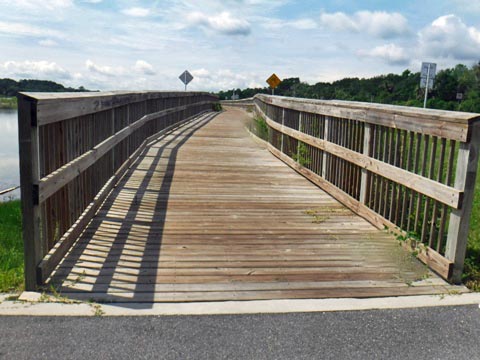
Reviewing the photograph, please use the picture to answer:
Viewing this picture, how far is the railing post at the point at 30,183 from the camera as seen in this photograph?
3840 mm

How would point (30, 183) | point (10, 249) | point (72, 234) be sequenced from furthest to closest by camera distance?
point (10, 249) → point (72, 234) → point (30, 183)

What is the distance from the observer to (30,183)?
3932 millimetres

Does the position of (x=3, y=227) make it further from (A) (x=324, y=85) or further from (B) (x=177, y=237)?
(A) (x=324, y=85)

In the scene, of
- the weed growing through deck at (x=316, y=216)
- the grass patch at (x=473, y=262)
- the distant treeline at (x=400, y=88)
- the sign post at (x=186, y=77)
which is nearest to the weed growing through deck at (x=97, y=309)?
the grass patch at (x=473, y=262)

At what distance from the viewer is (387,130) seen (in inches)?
238

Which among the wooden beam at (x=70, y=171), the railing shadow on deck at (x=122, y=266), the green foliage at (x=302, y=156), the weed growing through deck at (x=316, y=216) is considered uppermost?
the wooden beam at (x=70, y=171)

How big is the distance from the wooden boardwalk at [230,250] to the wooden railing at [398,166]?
8.4 inches

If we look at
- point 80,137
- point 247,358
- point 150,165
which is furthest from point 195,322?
point 150,165

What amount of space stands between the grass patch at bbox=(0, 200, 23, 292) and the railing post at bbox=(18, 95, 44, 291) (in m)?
0.24

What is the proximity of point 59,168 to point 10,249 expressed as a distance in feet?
10.4

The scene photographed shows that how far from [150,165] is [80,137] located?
16.8 feet

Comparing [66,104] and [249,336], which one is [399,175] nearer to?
[249,336]

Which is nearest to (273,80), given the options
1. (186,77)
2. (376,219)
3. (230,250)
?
(186,77)

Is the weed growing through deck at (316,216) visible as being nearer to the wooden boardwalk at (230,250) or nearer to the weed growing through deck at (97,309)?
the wooden boardwalk at (230,250)
